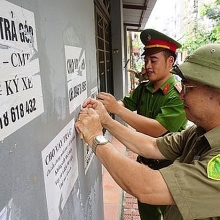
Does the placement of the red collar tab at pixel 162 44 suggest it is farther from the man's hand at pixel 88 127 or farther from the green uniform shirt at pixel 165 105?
the man's hand at pixel 88 127

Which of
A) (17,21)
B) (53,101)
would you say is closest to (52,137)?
(53,101)

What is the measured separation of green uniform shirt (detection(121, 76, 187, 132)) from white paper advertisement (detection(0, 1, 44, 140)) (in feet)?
4.57

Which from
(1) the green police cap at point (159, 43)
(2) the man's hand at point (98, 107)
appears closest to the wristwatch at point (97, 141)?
(2) the man's hand at point (98, 107)

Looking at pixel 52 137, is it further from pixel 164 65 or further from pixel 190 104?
pixel 164 65

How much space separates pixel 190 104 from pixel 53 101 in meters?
0.65

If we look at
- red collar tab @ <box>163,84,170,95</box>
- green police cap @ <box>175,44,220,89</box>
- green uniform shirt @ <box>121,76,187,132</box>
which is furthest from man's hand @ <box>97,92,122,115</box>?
green police cap @ <box>175,44,220,89</box>

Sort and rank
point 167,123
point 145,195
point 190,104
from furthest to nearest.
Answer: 1. point 167,123
2. point 190,104
3. point 145,195

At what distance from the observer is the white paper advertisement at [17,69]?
25.8 inches

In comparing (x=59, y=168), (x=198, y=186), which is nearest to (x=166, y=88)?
(x=198, y=186)

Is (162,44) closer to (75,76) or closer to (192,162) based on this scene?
(75,76)

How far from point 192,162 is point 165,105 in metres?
1.01

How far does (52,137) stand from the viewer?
39.9 inches

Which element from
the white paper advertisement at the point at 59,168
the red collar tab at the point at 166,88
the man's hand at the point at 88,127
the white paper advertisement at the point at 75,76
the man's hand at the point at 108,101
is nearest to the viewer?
the white paper advertisement at the point at 59,168

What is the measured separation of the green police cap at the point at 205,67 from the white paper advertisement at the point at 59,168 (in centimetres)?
63
